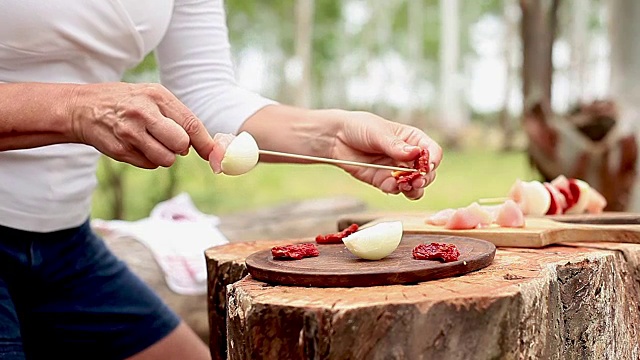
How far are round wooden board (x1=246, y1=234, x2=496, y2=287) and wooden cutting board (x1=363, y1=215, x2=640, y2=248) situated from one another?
0.21 metres

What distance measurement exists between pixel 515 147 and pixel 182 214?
14.1 m

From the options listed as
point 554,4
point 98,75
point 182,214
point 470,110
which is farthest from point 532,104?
point 470,110

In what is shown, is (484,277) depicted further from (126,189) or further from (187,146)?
(126,189)

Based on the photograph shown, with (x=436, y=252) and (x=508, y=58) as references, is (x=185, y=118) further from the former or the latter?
(x=508, y=58)

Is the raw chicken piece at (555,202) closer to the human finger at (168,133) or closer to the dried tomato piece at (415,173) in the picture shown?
the dried tomato piece at (415,173)

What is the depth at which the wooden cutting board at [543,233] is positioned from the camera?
183 centimetres

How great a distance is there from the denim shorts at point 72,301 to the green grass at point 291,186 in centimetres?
556

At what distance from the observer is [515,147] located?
55.8 feet

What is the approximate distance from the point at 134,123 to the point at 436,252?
60 centimetres

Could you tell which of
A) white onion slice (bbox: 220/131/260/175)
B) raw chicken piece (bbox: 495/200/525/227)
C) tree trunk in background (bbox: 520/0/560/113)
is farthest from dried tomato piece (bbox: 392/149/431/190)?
tree trunk in background (bbox: 520/0/560/113)

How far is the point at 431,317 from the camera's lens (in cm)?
126

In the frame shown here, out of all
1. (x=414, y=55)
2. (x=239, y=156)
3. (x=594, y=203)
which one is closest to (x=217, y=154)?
(x=239, y=156)

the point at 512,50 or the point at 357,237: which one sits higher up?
the point at 512,50

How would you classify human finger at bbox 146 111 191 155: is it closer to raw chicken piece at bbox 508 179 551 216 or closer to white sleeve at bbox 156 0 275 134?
white sleeve at bbox 156 0 275 134
